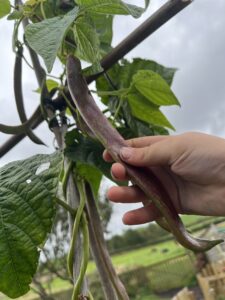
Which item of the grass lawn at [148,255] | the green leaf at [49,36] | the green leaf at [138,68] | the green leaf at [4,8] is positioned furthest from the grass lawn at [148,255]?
the green leaf at [49,36]

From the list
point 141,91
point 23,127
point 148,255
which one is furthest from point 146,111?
point 148,255

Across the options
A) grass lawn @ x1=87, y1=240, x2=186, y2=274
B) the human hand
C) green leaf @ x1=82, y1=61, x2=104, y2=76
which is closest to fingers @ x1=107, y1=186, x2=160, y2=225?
the human hand

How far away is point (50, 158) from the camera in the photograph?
27 centimetres

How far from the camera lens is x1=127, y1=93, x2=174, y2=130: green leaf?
429mm

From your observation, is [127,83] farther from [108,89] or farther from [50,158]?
[50,158]

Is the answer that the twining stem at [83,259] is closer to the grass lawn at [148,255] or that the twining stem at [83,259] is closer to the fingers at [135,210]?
the fingers at [135,210]

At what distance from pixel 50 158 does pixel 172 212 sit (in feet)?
0.31

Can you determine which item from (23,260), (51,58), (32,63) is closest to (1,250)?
(23,260)

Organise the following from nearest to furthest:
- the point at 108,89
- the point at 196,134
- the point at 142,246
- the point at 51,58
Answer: the point at 51,58, the point at 196,134, the point at 108,89, the point at 142,246

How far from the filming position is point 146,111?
44cm

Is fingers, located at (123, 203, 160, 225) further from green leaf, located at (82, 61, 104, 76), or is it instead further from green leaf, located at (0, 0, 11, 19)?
green leaf, located at (0, 0, 11, 19)

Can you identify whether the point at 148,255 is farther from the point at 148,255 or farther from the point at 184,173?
the point at 184,173

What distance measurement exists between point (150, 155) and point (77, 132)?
9 centimetres

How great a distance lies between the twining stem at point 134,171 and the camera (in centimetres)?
23
